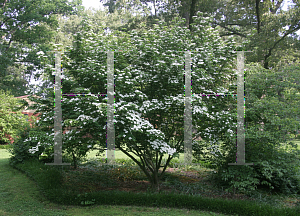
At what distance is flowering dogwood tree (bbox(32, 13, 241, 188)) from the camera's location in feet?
16.5

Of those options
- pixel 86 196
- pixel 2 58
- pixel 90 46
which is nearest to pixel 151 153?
pixel 86 196

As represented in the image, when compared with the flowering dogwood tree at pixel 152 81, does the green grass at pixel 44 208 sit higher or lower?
lower

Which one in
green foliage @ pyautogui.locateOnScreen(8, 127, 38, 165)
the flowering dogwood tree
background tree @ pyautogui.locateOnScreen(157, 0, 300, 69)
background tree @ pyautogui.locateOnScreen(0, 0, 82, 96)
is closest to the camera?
the flowering dogwood tree

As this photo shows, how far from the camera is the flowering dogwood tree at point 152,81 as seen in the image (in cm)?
502

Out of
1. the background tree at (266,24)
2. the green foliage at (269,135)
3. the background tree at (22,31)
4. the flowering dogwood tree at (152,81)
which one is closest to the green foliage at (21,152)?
the flowering dogwood tree at (152,81)

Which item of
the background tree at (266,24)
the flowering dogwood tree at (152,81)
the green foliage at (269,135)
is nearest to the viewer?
the flowering dogwood tree at (152,81)

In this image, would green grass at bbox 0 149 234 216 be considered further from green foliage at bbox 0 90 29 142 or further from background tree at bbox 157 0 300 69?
background tree at bbox 157 0 300 69

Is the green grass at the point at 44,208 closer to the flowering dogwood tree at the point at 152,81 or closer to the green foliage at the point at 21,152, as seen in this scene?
the flowering dogwood tree at the point at 152,81

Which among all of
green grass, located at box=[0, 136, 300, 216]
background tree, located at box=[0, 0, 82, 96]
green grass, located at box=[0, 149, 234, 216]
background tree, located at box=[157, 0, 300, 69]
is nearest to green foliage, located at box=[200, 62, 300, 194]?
green grass, located at box=[0, 136, 300, 216]

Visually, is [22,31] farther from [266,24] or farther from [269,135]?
[269,135]

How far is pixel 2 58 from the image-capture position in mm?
16312

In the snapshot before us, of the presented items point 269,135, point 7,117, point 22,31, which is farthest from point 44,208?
point 22,31

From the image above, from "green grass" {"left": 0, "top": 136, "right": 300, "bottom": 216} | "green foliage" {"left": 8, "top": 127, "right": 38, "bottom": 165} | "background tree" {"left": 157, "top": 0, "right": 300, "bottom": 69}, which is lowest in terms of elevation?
"green grass" {"left": 0, "top": 136, "right": 300, "bottom": 216}

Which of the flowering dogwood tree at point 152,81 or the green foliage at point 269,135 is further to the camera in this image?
the green foliage at point 269,135
